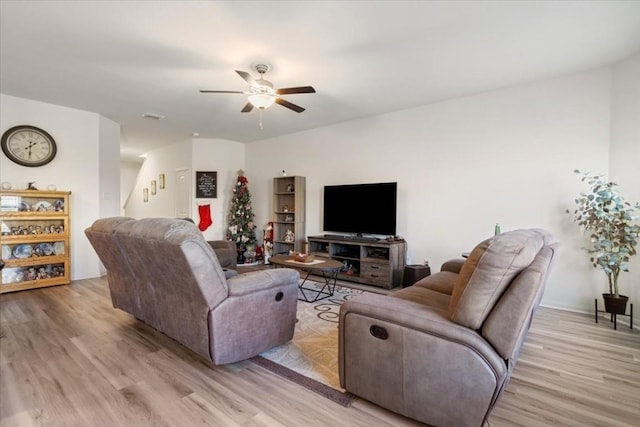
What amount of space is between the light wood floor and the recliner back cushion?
683 millimetres

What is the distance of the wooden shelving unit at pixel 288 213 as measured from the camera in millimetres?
5934

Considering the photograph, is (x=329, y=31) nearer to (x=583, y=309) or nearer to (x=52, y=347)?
(x=52, y=347)

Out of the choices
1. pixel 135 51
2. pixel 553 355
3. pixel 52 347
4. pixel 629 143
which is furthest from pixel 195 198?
A: pixel 629 143

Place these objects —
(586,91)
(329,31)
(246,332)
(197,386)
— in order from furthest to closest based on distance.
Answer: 1. (586,91)
2. (329,31)
3. (246,332)
4. (197,386)

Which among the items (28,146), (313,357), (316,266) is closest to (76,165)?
(28,146)

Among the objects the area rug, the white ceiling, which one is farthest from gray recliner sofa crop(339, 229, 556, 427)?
the white ceiling

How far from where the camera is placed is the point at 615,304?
3.00 m

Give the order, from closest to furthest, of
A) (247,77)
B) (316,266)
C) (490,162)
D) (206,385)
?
(206,385), (247,77), (316,266), (490,162)

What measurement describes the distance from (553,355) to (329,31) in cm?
318

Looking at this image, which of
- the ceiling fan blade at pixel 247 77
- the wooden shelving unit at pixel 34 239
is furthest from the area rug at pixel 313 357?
the wooden shelving unit at pixel 34 239

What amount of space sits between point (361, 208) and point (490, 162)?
190 centimetres

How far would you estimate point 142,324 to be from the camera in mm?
3025

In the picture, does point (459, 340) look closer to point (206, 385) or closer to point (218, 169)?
point (206, 385)

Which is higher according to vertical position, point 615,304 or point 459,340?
point 459,340
